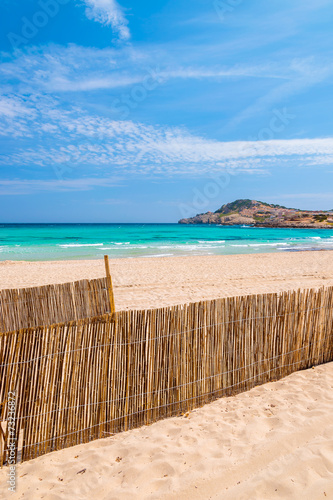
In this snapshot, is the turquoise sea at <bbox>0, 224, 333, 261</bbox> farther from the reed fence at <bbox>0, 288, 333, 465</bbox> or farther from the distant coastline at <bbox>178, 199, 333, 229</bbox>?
the distant coastline at <bbox>178, 199, 333, 229</bbox>

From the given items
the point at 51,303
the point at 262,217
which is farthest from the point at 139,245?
the point at 262,217

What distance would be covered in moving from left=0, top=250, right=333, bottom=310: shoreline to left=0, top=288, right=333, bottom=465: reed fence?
4.45 metres

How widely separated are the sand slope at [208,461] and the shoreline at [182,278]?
194 inches

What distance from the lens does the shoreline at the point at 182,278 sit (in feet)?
31.2

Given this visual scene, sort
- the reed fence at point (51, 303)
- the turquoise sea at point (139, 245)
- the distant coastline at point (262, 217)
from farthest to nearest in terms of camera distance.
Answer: the distant coastline at point (262, 217) → the turquoise sea at point (139, 245) → the reed fence at point (51, 303)

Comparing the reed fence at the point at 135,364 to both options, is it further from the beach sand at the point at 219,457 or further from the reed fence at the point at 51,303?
the reed fence at the point at 51,303

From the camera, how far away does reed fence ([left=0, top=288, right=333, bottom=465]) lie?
2820 millimetres

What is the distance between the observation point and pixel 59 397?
293 centimetres

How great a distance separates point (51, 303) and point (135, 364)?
6.89 ft

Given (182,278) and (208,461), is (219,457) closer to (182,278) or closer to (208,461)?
(208,461)

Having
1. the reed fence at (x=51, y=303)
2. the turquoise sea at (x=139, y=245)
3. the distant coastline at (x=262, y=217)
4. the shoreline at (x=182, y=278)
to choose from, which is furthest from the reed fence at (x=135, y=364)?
the distant coastline at (x=262, y=217)

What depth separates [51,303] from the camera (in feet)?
15.6

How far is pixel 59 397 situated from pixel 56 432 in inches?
12.2

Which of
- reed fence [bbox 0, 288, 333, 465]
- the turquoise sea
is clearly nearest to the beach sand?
reed fence [bbox 0, 288, 333, 465]
